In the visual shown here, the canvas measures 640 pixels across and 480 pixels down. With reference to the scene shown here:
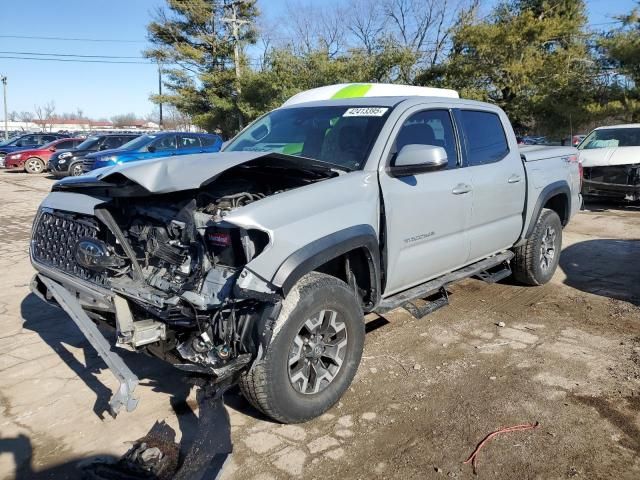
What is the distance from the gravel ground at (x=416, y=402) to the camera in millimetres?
2883

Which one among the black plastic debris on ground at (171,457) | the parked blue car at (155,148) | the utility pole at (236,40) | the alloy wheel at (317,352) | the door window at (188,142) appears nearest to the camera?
the black plastic debris on ground at (171,457)

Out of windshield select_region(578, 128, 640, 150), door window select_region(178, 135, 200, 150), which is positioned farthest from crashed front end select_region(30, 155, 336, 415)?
door window select_region(178, 135, 200, 150)

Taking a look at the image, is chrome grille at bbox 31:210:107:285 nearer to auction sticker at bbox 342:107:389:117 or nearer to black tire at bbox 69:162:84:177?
auction sticker at bbox 342:107:389:117

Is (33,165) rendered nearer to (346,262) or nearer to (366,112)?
(366,112)

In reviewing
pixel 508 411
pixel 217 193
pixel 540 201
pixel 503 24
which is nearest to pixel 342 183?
pixel 217 193

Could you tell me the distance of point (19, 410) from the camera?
136 inches

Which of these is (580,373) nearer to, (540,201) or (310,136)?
(540,201)

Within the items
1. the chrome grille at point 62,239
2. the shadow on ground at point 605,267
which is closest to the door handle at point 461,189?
the shadow on ground at point 605,267

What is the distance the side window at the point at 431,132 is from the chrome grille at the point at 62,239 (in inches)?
87.1

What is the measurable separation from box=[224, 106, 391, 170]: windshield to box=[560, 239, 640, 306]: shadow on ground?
3551 mm

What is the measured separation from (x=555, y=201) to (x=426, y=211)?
2.93 meters

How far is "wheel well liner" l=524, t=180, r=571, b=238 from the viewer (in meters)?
5.44

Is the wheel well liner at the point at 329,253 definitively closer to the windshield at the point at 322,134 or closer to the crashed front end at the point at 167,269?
the crashed front end at the point at 167,269

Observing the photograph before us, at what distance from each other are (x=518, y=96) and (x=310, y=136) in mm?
22038
